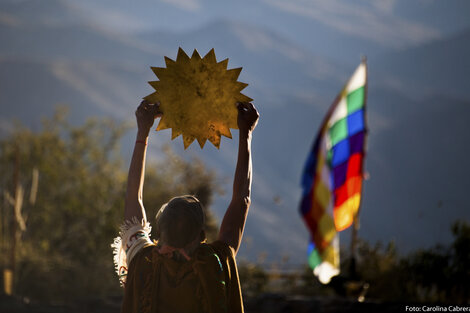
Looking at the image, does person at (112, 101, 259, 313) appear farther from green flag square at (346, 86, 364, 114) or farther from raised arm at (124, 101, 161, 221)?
green flag square at (346, 86, 364, 114)

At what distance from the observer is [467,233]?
12.4 m

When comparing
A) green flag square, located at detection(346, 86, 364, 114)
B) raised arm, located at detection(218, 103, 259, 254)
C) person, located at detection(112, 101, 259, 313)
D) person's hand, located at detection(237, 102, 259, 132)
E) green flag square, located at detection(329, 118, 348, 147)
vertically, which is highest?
green flag square, located at detection(346, 86, 364, 114)

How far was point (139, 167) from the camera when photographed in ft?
7.83

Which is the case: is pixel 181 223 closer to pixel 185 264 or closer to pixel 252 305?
pixel 185 264

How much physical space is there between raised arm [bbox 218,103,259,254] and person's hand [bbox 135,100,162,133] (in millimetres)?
368

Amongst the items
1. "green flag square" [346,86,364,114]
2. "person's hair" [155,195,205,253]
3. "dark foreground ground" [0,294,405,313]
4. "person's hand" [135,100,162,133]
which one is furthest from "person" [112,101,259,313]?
"green flag square" [346,86,364,114]

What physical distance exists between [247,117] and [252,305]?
7436 millimetres

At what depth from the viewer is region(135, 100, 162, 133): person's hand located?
7.98 feet

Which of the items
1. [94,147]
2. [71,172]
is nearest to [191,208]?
[71,172]

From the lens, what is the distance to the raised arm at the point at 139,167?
2309 mm

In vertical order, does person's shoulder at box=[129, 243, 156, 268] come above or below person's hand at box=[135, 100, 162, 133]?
below

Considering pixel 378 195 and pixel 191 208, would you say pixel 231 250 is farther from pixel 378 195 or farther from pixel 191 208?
pixel 378 195

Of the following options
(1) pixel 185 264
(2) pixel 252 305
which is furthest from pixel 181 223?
(2) pixel 252 305

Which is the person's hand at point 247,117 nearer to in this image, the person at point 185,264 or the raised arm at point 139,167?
the person at point 185,264
